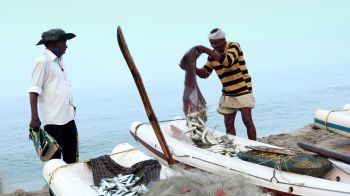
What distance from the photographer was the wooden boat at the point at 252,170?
4203 mm

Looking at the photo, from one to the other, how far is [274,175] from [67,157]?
2.70 m

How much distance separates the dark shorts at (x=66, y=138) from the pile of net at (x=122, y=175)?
593mm

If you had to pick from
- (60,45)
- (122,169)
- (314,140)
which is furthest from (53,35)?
(314,140)

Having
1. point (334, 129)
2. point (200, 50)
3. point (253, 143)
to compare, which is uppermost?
point (200, 50)

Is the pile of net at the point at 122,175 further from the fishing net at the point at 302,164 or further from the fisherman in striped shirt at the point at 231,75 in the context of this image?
the fisherman in striped shirt at the point at 231,75

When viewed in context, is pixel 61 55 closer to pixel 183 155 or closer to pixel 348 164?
pixel 183 155

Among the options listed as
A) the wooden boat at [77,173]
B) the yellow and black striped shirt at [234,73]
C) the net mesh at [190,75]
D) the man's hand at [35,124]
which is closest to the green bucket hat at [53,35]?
the man's hand at [35,124]

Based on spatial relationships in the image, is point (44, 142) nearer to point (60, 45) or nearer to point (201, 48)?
point (60, 45)

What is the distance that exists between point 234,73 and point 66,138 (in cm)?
271

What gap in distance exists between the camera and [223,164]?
5.10m

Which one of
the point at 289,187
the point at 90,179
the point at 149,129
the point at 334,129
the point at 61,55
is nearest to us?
the point at 289,187

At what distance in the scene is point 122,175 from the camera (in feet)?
15.2

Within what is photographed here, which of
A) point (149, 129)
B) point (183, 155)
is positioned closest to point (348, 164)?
point (183, 155)

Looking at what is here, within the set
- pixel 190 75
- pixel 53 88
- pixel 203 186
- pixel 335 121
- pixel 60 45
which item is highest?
pixel 60 45
